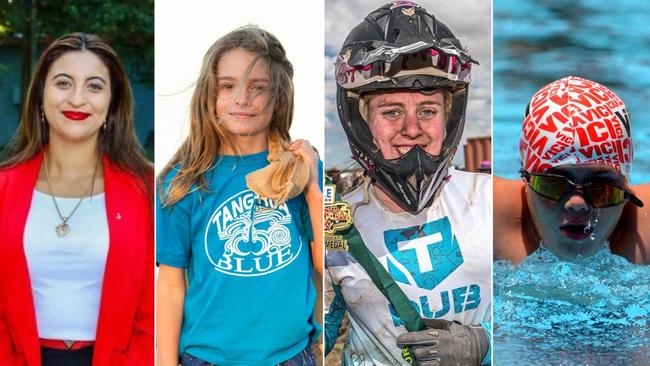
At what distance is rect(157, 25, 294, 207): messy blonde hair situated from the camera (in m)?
4.32

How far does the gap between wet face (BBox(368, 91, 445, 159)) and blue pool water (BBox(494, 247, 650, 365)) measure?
2.33 feet

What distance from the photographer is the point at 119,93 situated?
4.45 metres

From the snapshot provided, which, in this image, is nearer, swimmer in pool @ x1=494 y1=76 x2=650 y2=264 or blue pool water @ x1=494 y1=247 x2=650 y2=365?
swimmer in pool @ x1=494 y1=76 x2=650 y2=264

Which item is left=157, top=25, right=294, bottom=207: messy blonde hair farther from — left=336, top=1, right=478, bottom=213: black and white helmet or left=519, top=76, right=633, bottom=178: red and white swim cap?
left=519, top=76, right=633, bottom=178: red and white swim cap

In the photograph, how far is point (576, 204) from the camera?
437 cm

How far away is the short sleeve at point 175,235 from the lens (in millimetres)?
4332

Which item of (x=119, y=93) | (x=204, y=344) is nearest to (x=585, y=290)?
(x=204, y=344)

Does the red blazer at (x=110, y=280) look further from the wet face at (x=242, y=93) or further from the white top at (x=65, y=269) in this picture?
the wet face at (x=242, y=93)

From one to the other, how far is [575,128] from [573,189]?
11.4 inches

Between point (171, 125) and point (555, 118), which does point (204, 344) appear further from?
point (555, 118)

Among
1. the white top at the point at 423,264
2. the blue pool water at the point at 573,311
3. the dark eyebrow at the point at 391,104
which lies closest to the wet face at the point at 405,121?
the dark eyebrow at the point at 391,104

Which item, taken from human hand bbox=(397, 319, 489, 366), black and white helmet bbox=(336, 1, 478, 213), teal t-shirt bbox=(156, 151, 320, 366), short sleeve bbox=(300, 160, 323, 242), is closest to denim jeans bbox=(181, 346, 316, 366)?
teal t-shirt bbox=(156, 151, 320, 366)

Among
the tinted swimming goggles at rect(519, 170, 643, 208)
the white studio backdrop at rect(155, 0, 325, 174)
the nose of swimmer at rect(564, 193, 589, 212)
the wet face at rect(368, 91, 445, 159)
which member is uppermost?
the white studio backdrop at rect(155, 0, 325, 174)

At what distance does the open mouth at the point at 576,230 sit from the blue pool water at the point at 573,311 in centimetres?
12
